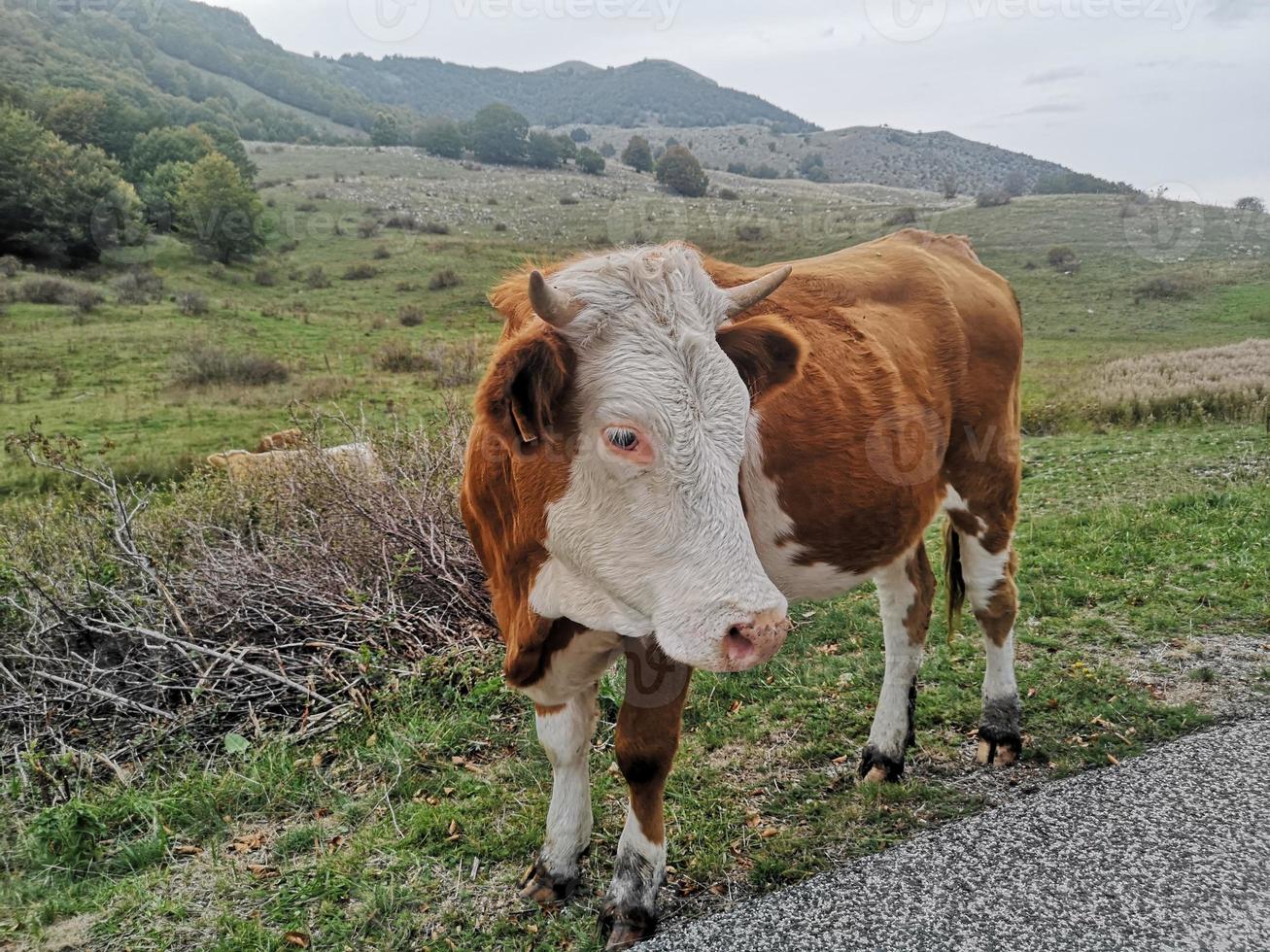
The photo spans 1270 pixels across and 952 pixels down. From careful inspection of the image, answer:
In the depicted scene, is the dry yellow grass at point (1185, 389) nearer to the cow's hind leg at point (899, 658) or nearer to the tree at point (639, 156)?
the cow's hind leg at point (899, 658)

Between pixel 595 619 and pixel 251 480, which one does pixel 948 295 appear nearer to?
pixel 595 619

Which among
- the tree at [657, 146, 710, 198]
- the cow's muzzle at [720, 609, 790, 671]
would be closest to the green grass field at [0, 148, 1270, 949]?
the cow's muzzle at [720, 609, 790, 671]

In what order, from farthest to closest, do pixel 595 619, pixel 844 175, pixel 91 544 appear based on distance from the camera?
pixel 844 175, pixel 91 544, pixel 595 619

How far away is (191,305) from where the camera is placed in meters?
24.5

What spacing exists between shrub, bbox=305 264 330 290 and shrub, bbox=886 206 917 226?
2584cm

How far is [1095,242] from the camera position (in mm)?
32562

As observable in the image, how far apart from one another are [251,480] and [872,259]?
617 centimetres

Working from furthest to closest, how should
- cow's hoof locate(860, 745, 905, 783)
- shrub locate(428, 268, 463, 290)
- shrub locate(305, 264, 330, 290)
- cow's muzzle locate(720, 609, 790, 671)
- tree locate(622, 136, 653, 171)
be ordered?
tree locate(622, 136, 653, 171) < shrub locate(305, 264, 330, 290) < shrub locate(428, 268, 463, 290) < cow's hoof locate(860, 745, 905, 783) < cow's muzzle locate(720, 609, 790, 671)

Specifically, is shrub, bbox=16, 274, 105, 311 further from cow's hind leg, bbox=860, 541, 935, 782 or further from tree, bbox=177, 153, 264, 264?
cow's hind leg, bbox=860, 541, 935, 782

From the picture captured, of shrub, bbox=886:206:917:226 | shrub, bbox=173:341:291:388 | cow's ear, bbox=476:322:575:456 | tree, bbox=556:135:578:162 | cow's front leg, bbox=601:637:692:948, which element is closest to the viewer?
cow's ear, bbox=476:322:575:456

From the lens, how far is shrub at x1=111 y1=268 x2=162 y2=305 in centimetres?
2545

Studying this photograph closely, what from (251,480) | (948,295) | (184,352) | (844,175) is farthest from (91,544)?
(844,175)

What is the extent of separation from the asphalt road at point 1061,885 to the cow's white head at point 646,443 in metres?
1.48

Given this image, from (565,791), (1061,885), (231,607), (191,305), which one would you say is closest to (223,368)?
(191,305)
